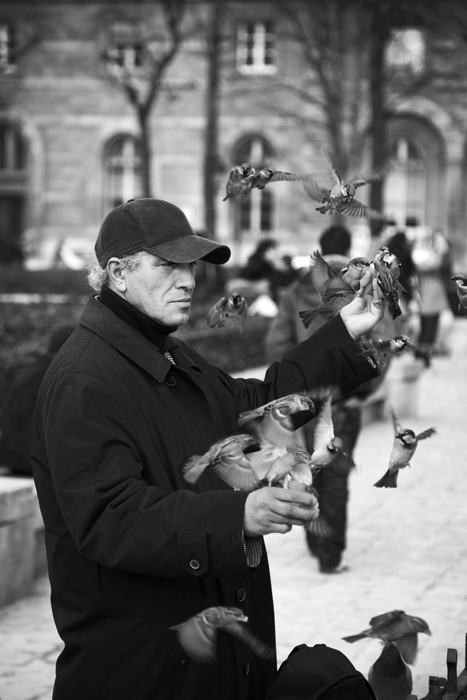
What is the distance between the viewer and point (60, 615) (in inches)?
110

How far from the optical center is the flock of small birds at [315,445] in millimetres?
2594

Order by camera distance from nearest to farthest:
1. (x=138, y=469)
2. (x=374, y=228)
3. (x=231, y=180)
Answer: (x=138, y=469)
(x=231, y=180)
(x=374, y=228)

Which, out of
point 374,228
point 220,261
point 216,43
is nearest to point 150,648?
point 220,261

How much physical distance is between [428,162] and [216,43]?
41.0 feet

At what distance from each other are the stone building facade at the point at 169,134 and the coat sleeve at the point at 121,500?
33669mm

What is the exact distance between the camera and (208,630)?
2.55 metres

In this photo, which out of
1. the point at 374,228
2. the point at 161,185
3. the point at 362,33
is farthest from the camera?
the point at 161,185

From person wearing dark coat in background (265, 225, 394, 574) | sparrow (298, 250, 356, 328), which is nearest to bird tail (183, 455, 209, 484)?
sparrow (298, 250, 356, 328)

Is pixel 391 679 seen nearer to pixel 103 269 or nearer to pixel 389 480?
pixel 389 480

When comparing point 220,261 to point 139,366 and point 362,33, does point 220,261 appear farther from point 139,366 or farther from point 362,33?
point 362,33

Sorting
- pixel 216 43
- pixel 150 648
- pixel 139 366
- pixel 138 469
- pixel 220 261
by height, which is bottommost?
pixel 150 648

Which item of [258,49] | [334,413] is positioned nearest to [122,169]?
[258,49]

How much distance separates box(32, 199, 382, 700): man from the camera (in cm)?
249

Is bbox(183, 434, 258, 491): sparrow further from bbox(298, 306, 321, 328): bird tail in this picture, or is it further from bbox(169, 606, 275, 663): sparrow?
bbox(298, 306, 321, 328): bird tail
